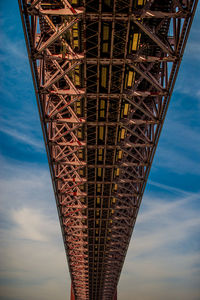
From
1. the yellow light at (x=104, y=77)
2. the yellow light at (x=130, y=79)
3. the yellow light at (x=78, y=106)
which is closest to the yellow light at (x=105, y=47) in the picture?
the yellow light at (x=104, y=77)

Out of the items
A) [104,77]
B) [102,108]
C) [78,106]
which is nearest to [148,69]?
[104,77]

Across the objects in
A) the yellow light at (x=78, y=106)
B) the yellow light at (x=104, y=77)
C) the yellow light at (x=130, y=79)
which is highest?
the yellow light at (x=130, y=79)

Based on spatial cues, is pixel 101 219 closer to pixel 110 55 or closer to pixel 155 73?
pixel 155 73

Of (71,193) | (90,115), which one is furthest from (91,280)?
(90,115)

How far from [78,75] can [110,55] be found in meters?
2.72

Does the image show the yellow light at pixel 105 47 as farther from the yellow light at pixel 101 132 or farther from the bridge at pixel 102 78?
the yellow light at pixel 101 132

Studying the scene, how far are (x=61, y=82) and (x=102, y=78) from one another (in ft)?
15.6

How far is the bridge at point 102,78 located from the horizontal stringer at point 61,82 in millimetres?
62

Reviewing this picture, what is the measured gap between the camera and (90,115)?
18.2 m

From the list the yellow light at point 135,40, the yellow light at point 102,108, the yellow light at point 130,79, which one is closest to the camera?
the yellow light at point 135,40

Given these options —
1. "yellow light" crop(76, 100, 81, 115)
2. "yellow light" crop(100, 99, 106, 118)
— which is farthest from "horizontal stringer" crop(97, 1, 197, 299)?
"yellow light" crop(76, 100, 81, 115)

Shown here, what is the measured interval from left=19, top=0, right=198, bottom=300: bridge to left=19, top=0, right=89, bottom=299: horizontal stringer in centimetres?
6

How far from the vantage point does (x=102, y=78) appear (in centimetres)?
1556

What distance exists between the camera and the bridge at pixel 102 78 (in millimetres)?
12359
